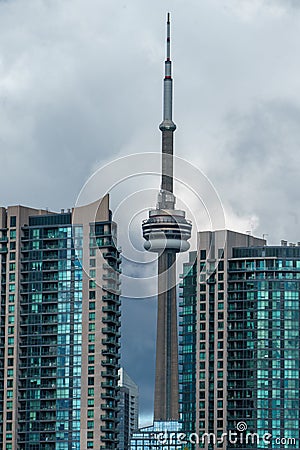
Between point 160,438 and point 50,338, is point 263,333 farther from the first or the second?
point 50,338

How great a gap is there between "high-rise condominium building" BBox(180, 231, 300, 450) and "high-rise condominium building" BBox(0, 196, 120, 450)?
19882mm

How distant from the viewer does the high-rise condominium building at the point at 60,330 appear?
159 m

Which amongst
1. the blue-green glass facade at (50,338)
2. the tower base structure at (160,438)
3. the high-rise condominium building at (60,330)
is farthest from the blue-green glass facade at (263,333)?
the blue-green glass facade at (50,338)

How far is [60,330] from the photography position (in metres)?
162

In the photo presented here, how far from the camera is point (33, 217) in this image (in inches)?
6594

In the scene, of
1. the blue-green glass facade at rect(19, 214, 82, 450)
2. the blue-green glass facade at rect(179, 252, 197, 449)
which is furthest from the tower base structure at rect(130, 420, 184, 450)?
the blue-green glass facade at rect(19, 214, 82, 450)

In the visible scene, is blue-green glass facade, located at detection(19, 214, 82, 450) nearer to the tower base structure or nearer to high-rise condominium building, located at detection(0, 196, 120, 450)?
high-rise condominium building, located at detection(0, 196, 120, 450)

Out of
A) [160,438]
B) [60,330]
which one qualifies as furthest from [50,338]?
[160,438]

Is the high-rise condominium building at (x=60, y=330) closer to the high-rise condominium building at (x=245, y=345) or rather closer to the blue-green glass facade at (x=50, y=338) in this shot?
the blue-green glass facade at (x=50, y=338)

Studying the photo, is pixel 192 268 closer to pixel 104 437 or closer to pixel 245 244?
pixel 245 244

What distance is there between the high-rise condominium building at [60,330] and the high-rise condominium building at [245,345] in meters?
19.9

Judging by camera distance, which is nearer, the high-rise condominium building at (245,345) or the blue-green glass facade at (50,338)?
the blue-green glass facade at (50,338)

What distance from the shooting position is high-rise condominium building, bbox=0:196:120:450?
159000 millimetres

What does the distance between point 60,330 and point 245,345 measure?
2761cm
